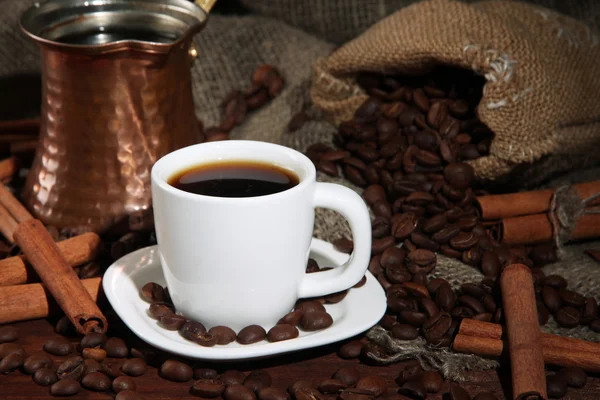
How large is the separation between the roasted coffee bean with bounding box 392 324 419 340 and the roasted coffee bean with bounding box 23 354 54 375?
529mm

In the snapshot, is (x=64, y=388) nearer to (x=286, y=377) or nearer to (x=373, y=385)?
(x=286, y=377)

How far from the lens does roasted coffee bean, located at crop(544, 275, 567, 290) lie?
1406 mm

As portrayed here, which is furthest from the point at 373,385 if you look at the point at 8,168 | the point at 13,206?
the point at 8,168

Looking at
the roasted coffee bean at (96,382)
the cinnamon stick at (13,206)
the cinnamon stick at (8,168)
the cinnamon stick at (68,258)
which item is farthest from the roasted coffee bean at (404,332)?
the cinnamon stick at (8,168)

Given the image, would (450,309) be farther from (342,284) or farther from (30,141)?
(30,141)

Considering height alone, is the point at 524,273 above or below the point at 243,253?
below

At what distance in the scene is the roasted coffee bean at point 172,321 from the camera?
121 centimetres

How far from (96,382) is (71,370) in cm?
6

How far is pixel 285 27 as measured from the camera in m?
2.28

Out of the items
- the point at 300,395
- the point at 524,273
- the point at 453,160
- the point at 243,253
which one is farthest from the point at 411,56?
the point at 300,395

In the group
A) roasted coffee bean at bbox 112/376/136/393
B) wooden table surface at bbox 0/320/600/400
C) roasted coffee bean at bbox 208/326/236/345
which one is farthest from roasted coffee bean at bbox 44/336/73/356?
roasted coffee bean at bbox 208/326/236/345

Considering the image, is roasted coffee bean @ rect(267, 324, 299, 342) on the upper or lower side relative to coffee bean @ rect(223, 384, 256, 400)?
upper

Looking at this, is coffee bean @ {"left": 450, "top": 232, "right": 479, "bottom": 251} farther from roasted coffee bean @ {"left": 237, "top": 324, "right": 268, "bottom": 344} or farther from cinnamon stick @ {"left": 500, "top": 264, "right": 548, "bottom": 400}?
roasted coffee bean @ {"left": 237, "top": 324, "right": 268, "bottom": 344}

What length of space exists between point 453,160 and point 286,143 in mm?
421
